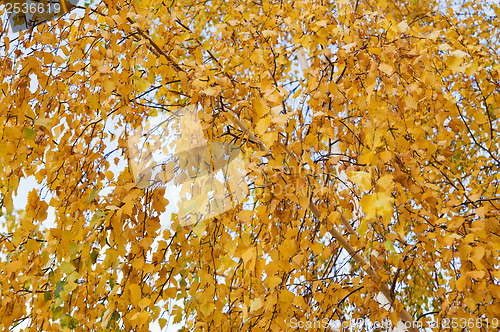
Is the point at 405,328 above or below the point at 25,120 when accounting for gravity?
below

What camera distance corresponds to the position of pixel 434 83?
3.60 ft

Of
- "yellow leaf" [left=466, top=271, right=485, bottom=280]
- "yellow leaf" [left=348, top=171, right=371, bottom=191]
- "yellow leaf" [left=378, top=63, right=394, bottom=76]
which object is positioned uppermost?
"yellow leaf" [left=378, top=63, right=394, bottom=76]

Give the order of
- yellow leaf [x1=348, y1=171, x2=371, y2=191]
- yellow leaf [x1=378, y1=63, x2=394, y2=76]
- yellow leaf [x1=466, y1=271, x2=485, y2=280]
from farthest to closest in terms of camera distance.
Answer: yellow leaf [x1=378, y1=63, x2=394, y2=76]
yellow leaf [x1=466, y1=271, x2=485, y2=280]
yellow leaf [x1=348, y1=171, x2=371, y2=191]

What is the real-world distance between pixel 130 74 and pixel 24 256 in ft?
2.34

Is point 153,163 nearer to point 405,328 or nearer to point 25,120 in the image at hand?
point 25,120

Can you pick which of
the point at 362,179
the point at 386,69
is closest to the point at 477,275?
the point at 362,179

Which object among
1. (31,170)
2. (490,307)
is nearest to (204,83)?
(31,170)

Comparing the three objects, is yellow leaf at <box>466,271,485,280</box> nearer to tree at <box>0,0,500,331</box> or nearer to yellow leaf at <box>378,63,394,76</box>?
tree at <box>0,0,500,331</box>

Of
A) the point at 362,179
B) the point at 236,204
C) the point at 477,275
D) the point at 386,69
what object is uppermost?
the point at 386,69

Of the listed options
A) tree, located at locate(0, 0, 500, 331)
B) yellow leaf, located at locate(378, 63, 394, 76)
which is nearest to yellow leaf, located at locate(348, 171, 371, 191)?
tree, located at locate(0, 0, 500, 331)

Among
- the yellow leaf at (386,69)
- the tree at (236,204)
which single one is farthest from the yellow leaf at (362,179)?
the yellow leaf at (386,69)

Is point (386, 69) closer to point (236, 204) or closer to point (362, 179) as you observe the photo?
point (362, 179)

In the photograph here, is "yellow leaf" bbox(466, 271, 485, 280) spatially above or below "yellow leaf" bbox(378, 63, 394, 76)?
below

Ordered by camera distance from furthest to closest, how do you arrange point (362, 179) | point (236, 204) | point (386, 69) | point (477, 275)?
point (236, 204), point (386, 69), point (477, 275), point (362, 179)
